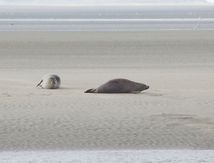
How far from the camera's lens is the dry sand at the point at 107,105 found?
304 inches

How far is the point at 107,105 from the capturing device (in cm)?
975

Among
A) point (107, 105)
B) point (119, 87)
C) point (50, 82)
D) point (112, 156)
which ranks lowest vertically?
point (112, 156)

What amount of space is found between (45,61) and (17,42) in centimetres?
632

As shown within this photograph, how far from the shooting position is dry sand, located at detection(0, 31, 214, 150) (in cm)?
772

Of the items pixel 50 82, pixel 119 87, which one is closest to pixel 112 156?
pixel 119 87

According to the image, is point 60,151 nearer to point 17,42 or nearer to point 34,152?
point 34,152

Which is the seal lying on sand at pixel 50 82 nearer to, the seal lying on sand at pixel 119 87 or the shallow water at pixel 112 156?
the seal lying on sand at pixel 119 87

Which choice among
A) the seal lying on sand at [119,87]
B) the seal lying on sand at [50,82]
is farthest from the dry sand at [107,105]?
the seal lying on sand at [119,87]

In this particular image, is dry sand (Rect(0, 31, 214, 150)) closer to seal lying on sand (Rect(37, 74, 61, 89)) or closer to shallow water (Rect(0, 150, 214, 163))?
seal lying on sand (Rect(37, 74, 61, 89))

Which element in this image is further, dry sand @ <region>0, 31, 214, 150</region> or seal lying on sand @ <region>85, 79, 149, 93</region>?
seal lying on sand @ <region>85, 79, 149, 93</region>

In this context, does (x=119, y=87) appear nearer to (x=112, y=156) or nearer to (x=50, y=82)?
(x=50, y=82)

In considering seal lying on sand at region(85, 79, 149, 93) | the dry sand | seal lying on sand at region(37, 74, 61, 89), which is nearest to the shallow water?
the dry sand

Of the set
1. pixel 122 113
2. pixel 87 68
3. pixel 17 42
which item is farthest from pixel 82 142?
pixel 17 42

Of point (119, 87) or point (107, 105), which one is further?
point (119, 87)
